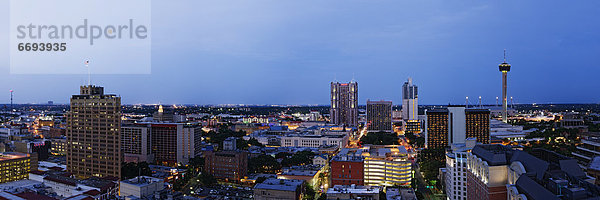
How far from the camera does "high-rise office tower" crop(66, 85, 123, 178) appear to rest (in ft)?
132

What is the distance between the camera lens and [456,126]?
66750mm

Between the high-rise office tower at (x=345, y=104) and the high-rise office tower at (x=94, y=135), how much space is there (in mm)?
90453

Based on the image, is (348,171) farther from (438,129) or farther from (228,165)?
(438,129)

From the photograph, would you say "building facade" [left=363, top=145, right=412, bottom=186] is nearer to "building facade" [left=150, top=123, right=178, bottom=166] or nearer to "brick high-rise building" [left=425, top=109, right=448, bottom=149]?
"brick high-rise building" [left=425, top=109, right=448, bottom=149]

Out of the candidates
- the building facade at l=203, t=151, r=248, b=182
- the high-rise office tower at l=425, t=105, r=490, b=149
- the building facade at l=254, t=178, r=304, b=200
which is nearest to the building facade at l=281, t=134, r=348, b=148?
the high-rise office tower at l=425, t=105, r=490, b=149

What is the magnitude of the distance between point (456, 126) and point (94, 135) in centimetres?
5390

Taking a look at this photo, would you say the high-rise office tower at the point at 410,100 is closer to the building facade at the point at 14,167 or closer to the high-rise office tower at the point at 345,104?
the high-rise office tower at the point at 345,104

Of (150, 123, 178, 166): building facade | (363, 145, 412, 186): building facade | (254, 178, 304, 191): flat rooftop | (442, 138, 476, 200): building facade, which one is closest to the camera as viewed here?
(254, 178, 304, 191): flat rooftop

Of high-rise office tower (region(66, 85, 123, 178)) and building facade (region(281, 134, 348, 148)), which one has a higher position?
high-rise office tower (region(66, 85, 123, 178))

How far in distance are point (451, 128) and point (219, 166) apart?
40.6 metres

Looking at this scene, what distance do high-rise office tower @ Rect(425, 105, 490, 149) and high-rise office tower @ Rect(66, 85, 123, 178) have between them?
49553 millimetres

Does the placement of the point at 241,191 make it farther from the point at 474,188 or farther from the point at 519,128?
the point at 519,128

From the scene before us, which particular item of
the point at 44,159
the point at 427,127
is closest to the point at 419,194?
the point at 427,127

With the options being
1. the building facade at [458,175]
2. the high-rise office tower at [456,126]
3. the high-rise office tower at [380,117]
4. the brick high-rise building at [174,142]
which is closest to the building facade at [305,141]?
the high-rise office tower at [456,126]
